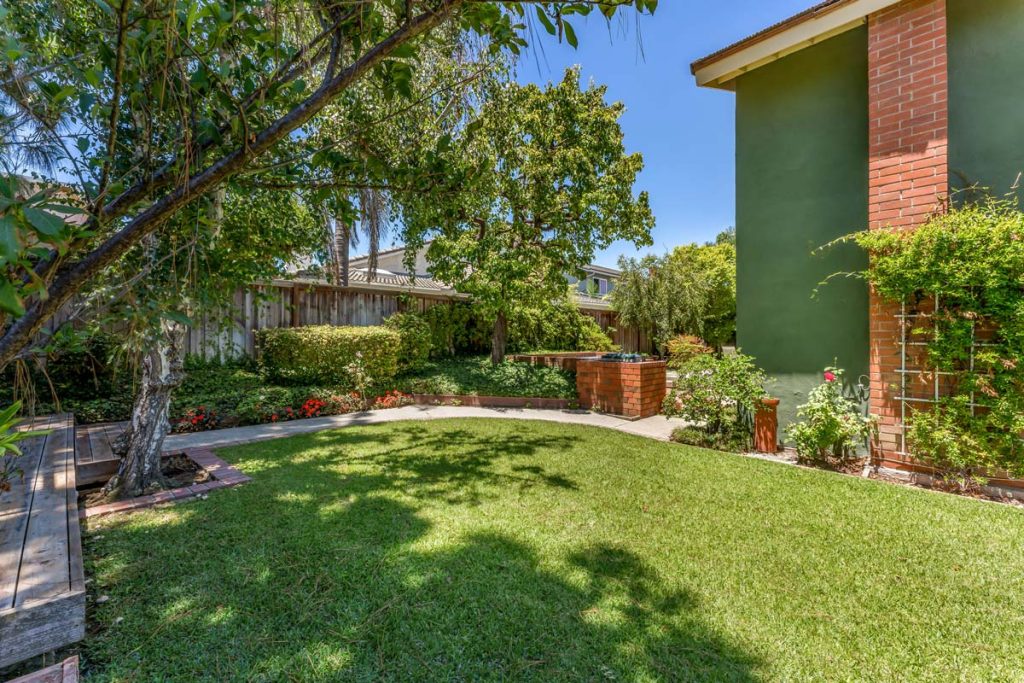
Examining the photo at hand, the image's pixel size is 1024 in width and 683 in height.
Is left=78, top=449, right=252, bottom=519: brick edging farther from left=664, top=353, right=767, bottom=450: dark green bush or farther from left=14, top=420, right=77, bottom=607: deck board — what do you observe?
left=664, top=353, right=767, bottom=450: dark green bush

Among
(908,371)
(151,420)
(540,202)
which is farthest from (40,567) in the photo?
(540,202)

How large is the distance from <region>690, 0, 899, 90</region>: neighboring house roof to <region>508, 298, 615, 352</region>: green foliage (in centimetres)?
715

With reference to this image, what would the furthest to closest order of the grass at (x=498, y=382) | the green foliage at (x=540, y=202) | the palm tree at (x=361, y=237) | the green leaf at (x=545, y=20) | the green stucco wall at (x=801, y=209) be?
the palm tree at (x=361, y=237), the grass at (x=498, y=382), the green foliage at (x=540, y=202), the green stucco wall at (x=801, y=209), the green leaf at (x=545, y=20)

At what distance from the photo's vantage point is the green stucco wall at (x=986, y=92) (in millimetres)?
4938

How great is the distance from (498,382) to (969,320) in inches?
320

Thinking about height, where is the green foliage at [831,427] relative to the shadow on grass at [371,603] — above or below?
above

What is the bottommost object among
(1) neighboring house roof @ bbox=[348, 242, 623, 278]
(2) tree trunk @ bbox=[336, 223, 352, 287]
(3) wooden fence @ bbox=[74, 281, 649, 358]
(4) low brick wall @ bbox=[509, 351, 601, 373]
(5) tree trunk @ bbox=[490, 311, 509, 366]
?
(4) low brick wall @ bbox=[509, 351, 601, 373]

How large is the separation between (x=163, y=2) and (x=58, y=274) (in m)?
1.05

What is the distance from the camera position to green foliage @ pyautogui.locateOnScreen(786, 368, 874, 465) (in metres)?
5.56

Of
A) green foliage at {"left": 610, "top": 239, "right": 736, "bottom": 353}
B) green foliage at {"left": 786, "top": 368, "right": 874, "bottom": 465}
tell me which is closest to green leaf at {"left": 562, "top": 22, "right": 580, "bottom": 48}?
green foliage at {"left": 786, "top": 368, "right": 874, "bottom": 465}

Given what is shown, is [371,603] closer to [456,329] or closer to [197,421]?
[197,421]

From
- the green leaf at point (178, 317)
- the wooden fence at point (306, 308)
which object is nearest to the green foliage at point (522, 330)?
the wooden fence at point (306, 308)

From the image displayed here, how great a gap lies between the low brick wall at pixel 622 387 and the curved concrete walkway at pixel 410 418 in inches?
13.1

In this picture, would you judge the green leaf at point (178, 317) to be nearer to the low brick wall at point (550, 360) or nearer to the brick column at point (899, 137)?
the brick column at point (899, 137)
